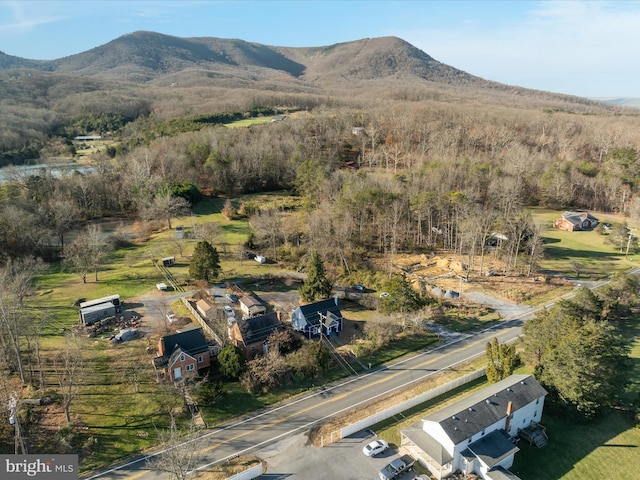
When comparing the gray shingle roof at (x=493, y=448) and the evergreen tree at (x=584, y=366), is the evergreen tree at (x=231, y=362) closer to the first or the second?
the gray shingle roof at (x=493, y=448)

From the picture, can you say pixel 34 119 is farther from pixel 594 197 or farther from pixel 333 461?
pixel 594 197

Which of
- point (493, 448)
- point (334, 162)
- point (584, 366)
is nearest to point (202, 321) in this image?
point (493, 448)

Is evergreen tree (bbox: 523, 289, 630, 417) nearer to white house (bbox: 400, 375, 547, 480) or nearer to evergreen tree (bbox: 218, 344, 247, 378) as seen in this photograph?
white house (bbox: 400, 375, 547, 480)

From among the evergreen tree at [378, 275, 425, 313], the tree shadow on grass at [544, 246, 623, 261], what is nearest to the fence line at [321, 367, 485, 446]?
the evergreen tree at [378, 275, 425, 313]

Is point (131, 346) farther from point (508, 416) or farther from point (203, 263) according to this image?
point (508, 416)

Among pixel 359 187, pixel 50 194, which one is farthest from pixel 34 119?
pixel 359 187
